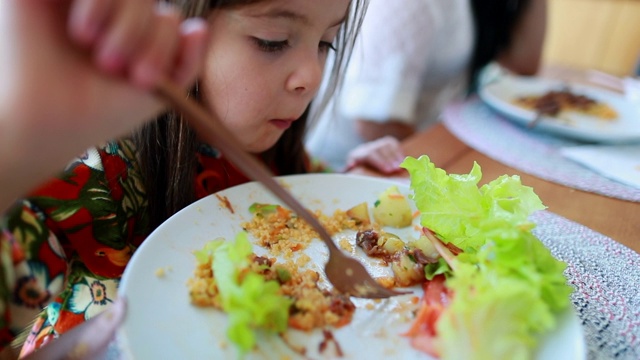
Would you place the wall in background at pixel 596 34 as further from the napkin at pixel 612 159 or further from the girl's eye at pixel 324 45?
the girl's eye at pixel 324 45

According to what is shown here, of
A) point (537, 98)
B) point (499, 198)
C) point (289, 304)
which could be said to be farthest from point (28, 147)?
point (537, 98)

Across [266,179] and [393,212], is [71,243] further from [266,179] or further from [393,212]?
[393,212]

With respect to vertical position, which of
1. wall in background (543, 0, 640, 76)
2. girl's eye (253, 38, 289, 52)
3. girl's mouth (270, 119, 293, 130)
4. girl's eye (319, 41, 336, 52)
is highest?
girl's eye (253, 38, 289, 52)

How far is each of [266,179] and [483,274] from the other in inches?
10.2

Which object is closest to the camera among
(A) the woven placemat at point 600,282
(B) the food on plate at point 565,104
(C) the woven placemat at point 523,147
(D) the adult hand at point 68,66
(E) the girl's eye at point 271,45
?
(D) the adult hand at point 68,66

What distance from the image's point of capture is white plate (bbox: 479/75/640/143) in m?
1.26

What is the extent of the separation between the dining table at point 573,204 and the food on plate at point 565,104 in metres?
0.09

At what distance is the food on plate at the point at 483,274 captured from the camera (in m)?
0.50

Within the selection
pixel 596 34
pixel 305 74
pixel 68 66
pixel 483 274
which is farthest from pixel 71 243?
pixel 596 34

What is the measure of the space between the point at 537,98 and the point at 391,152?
0.56 m

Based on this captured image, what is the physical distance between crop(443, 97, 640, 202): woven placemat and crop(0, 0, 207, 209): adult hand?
868mm

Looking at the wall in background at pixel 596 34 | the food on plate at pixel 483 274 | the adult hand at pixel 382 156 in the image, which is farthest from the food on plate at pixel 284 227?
the wall in background at pixel 596 34

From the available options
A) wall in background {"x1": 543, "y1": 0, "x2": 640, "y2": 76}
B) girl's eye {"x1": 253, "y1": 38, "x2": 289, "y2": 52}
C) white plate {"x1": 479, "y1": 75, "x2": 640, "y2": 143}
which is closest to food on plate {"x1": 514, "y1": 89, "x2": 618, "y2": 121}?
white plate {"x1": 479, "y1": 75, "x2": 640, "y2": 143}

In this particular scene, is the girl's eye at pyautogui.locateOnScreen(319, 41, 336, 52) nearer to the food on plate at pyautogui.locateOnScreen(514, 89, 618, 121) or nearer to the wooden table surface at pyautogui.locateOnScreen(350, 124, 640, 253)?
the wooden table surface at pyautogui.locateOnScreen(350, 124, 640, 253)
